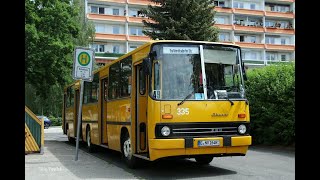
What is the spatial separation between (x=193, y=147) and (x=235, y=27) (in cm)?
6345

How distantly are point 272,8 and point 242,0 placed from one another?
6276 mm

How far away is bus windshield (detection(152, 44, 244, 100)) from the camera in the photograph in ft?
31.7

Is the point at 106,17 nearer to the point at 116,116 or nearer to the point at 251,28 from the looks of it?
the point at 251,28

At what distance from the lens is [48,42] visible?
85.9 ft

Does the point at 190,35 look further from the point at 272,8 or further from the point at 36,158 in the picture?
the point at 272,8

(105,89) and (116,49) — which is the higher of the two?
(116,49)

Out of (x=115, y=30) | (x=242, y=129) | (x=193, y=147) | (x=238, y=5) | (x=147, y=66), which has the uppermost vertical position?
(x=238, y=5)

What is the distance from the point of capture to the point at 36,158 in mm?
13695

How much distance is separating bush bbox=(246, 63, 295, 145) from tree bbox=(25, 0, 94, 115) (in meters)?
13.2

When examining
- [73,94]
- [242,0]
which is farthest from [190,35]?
[242,0]

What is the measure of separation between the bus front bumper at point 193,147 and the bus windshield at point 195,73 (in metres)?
0.95

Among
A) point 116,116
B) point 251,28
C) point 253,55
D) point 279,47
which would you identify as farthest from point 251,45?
point 116,116

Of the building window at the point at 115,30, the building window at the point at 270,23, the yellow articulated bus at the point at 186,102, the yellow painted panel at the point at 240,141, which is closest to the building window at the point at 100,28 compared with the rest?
the building window at the point at 115,30
